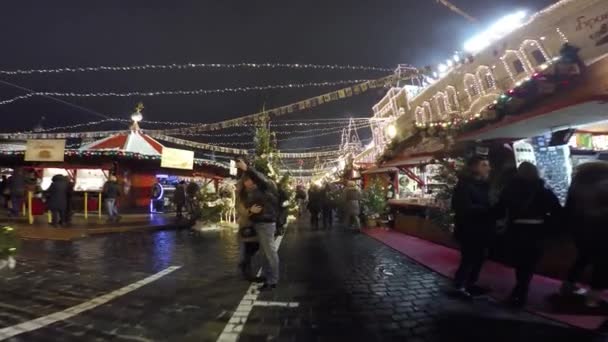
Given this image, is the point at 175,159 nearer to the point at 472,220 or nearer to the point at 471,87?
the point at 471,87

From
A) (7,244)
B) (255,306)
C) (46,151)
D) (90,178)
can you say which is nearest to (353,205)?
(255,306)

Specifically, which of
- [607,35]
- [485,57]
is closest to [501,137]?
[607,35]

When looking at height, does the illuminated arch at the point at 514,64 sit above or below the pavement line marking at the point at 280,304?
above

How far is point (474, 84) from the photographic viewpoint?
45.4 feet

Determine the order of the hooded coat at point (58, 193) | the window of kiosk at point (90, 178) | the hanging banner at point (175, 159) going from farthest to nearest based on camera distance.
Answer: the window of kiosk at point (90, 178) → the hanging banner at point (175, 159) → the hooded coat at point (58, 193)

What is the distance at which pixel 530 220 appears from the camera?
4.38m

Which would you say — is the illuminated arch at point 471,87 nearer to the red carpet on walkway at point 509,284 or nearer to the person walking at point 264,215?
the red carpet on walkway at point 509,284

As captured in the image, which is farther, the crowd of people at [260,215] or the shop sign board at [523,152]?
the shop sign board at [523,152]

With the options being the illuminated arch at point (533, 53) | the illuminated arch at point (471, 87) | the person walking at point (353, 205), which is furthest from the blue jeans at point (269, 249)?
the illuminated arch at point (471, 87)

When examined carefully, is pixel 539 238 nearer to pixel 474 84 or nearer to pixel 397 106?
pixel 474 84

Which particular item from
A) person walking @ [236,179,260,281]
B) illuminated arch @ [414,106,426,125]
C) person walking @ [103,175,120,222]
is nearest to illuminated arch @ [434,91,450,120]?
illuminated arch @ [414,106,426,125]

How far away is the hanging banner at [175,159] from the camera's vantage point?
1792 centimetres

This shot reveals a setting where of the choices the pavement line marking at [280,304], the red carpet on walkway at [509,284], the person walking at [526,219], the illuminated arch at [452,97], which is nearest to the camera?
the red carpet on walkway at [509,284]

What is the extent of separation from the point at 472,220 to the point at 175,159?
52.0ft
